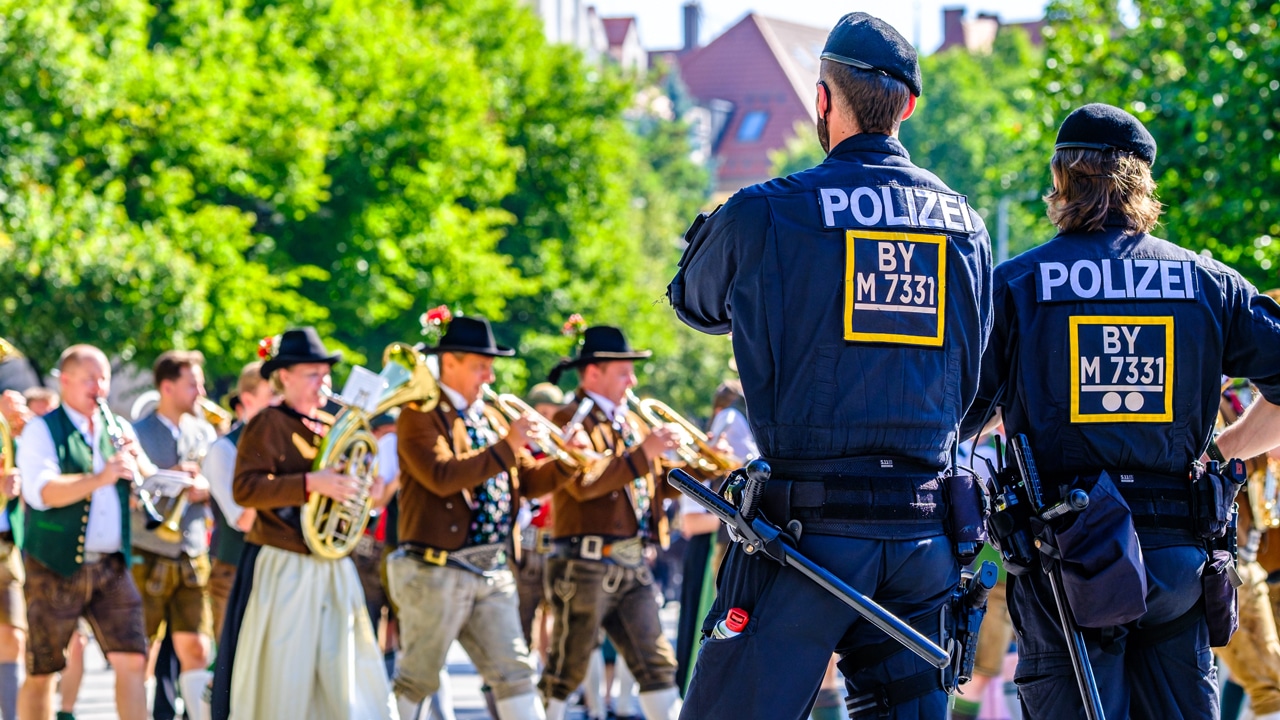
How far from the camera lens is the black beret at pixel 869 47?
4141mm

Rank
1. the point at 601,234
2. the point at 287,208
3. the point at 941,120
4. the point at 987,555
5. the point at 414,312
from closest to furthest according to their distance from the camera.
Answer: the point at 987,555 → the point at 287,208 → the point at 414,312 → the point at 601,234 → the point at 941,120

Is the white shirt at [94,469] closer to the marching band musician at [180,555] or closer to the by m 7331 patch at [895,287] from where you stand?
the marching band musician at [180,555]

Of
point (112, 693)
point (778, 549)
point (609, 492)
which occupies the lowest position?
point (112, 693)

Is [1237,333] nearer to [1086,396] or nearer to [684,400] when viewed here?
[1086,396]

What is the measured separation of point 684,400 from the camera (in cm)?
4631

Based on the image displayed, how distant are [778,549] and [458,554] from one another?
14.8 feet

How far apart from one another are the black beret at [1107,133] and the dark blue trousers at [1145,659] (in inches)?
44.1

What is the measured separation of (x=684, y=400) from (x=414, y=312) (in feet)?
56.4

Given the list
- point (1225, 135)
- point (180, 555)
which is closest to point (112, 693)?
point (180, 555)

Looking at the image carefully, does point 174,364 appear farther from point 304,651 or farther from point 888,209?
point 888,209

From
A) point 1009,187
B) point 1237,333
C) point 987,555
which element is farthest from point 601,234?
point 1237,333

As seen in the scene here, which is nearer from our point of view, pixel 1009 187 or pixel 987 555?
pixel 987 555

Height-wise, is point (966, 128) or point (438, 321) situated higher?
point (966, 128)

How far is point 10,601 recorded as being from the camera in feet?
29.6
